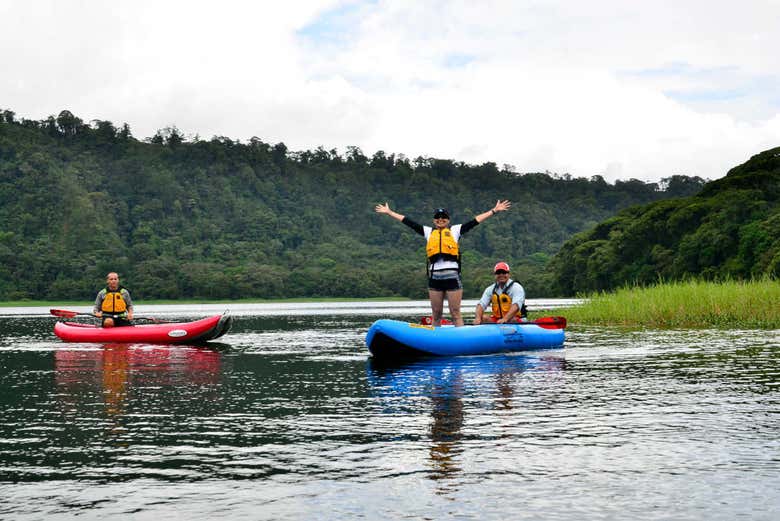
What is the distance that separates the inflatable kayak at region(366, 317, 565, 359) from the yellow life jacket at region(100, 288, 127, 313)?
9.24m

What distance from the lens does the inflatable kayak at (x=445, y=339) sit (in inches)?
700

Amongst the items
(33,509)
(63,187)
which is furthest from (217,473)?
(63,187)

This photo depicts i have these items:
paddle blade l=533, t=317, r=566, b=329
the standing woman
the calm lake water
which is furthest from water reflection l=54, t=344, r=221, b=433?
paddle blade l=533, t=317, r=566, b=329

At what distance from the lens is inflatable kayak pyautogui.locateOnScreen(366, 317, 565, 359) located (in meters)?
17.8

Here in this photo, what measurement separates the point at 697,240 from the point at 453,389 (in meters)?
63.1

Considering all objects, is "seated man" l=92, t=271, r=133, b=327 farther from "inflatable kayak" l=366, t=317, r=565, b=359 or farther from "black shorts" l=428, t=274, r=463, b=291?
"black shorts" l=428, t=274, r=463, b=291

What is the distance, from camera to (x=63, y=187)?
135m

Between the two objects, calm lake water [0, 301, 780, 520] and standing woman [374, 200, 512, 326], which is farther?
standing woman [374, 200, 512, 326]

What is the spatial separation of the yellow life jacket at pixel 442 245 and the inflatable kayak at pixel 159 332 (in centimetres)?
894

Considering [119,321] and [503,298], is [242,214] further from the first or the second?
[503,298]

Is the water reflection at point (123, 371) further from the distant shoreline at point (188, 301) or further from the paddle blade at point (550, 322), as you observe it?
the distant shoreline at point (188, 301)

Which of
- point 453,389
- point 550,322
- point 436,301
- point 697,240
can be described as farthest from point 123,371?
point 697,240

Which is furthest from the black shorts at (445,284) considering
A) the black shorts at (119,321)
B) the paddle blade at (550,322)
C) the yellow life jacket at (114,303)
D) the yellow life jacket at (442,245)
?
the black shorts at (119,321)

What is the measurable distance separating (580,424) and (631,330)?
56.9 feet
